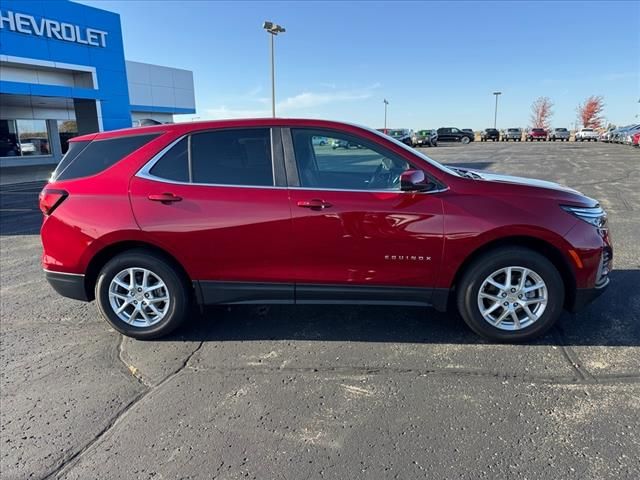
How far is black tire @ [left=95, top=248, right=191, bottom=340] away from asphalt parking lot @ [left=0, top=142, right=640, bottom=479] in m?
0.13

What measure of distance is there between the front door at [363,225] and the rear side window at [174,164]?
2.99 ft

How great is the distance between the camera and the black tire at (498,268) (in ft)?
11.2

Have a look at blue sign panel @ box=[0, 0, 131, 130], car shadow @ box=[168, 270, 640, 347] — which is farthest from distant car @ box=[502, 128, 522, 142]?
car shadow @ box=[168, 270, 640, 347]

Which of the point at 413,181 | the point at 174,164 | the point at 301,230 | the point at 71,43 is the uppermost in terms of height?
the point at 71,43

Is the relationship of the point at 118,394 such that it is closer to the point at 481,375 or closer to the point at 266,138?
the point at 266,138

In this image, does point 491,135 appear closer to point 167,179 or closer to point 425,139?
point 425,139

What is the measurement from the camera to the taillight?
12.2 ft

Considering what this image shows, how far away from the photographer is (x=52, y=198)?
3736 mm

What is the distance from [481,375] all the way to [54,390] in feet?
9.97

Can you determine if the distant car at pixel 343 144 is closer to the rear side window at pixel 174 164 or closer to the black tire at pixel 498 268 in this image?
the rear side window at pixel 174 164

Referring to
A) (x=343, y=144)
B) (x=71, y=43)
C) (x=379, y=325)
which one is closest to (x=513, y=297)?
(x=379, y=325)

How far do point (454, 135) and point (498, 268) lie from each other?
5024 centimetres

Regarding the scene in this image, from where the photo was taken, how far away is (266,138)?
142 inches

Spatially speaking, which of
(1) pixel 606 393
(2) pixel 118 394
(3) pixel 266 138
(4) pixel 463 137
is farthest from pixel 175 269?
(4) pixel 463 137
